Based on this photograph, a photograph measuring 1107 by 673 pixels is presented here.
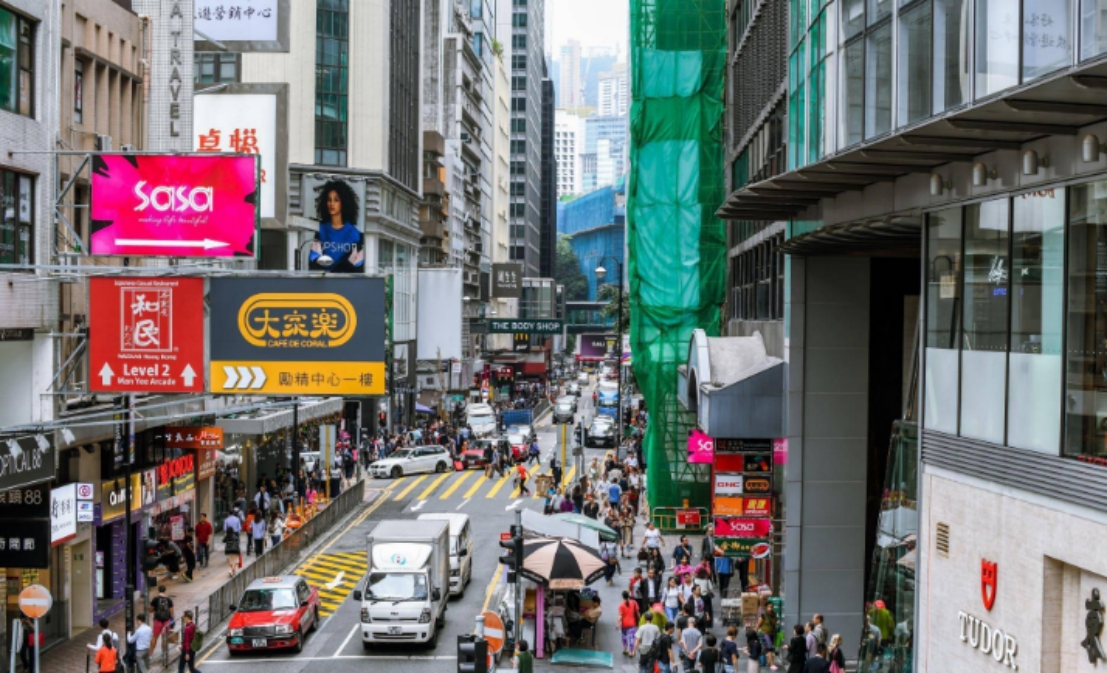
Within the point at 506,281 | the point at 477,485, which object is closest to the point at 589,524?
the point at 477,485

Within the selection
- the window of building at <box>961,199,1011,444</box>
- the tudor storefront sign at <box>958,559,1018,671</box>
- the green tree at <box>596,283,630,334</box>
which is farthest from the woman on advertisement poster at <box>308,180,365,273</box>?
the green tree at <box>596,283,630,334</box>

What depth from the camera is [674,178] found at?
4459 centimetres

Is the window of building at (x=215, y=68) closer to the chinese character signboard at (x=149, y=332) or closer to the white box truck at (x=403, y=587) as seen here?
the white box truck at (x=403, y=587)

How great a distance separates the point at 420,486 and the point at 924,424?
39.5 m

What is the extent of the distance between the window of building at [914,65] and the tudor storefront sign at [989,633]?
5.31m

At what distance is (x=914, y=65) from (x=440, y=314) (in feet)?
115

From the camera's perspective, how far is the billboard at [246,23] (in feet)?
116

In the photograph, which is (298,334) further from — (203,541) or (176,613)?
(203,541)

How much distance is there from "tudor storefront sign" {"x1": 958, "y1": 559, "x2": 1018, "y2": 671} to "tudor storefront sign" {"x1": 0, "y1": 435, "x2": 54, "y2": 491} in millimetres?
14343

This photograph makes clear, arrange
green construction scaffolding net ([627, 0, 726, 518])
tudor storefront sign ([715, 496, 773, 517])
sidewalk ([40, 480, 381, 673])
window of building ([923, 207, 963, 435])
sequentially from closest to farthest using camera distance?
1. window of building ([923, 207, 963, 435])
2. sidewalk ([40, 480, 381, 673])
3. tudor storefront sign ([715, 496, 773, 517])
4. green construction scaffolding net ([627, 0, 726, 518])

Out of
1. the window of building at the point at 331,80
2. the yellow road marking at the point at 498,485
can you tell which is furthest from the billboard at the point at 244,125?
the window of building at the point at 331,80

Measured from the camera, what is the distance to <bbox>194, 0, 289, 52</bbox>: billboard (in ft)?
116

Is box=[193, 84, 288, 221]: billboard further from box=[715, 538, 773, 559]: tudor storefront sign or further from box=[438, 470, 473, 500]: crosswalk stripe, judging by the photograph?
box=[438, 470, 473, 500]: crosswalk stripe

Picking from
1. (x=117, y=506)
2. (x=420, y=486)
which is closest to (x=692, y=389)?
(x=117, y=506)
